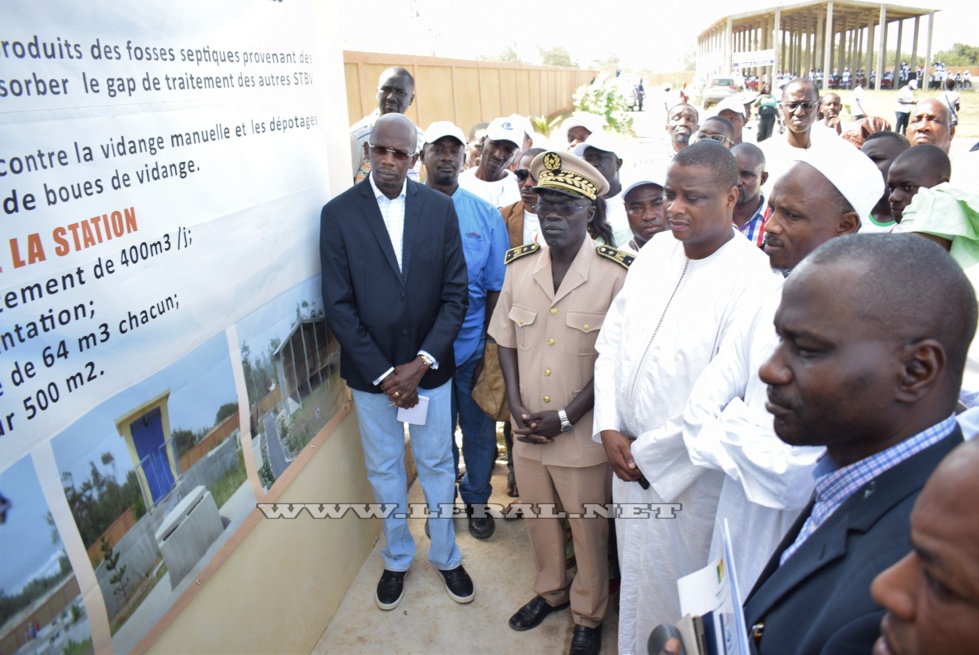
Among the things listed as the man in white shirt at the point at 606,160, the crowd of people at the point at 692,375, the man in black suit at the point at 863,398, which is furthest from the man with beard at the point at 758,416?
the man in white shirt at the point at 606,160

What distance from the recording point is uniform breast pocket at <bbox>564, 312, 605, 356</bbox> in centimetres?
289

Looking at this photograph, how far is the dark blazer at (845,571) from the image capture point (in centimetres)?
104

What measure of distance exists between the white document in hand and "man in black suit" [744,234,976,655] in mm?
2041

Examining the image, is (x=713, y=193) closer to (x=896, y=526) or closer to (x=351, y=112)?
(x=896, y=526)

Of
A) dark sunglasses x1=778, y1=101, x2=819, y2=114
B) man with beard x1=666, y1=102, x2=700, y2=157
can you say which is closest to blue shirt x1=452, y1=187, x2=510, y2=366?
dark sunglasses x1=778, y1=101, x2=819, y2=114

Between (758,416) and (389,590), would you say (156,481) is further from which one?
(758,416)

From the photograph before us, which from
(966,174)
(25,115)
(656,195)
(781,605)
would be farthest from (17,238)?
(966,174)

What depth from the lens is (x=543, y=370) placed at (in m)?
2.94

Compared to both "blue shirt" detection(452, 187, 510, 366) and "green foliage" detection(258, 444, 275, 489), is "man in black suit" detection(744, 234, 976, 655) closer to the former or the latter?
"green foliage" detection(258, 444, 275, 489)

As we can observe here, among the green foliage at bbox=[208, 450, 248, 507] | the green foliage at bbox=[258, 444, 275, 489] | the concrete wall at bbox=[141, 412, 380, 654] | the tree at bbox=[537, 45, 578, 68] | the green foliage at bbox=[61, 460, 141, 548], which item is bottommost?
the concrete wall at bbox=[141, 412, 380, 654]

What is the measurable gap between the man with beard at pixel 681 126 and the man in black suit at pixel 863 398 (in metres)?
5.52

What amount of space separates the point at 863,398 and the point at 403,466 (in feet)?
8.21

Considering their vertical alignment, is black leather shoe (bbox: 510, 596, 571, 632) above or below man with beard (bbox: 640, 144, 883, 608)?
below

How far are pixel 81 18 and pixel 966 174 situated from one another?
372 cm
